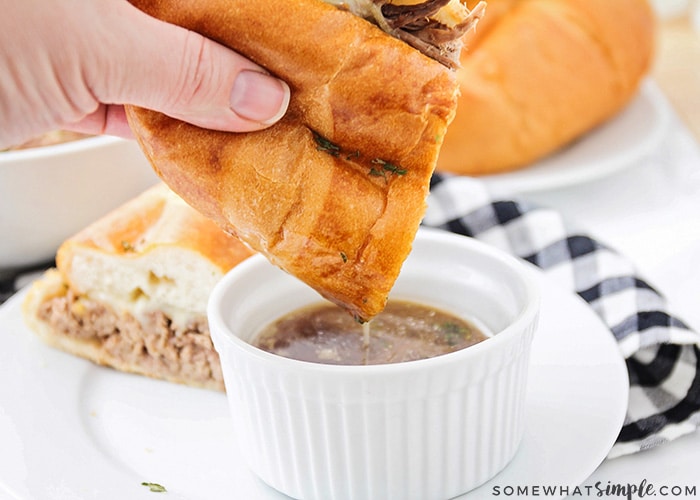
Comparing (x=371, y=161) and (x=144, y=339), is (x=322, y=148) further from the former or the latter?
(x=144, y=339)

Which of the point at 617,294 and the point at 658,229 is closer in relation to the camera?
the point at 617,294

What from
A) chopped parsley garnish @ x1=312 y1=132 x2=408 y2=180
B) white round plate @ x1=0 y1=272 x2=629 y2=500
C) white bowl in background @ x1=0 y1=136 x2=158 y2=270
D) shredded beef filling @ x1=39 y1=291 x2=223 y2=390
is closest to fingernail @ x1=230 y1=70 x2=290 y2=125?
chopped parsley garnish @ x1=312 y1=132 x2=408 y2=180

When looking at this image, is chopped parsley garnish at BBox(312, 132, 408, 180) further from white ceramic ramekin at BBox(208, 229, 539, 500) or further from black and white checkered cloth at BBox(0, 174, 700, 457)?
black and white checkered cloth at BBox(0, 174, 700, 457)

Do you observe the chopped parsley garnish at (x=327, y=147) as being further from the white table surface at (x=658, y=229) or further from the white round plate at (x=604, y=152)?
the white round plate at (x=604, y=152)

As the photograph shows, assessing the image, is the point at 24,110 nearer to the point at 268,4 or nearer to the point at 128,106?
the point at 128,106

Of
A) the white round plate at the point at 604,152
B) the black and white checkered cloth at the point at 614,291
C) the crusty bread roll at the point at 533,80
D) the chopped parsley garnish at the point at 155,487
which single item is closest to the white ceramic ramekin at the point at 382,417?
the chopped parsley garnish at the point at 155,487

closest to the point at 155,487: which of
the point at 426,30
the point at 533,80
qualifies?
the point at 426,30

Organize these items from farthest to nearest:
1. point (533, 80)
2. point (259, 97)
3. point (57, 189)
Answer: point (533, 80) < point (57, 189) < point (259, 97)
